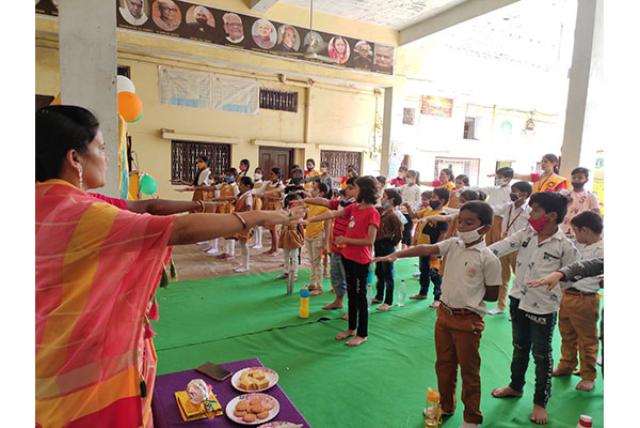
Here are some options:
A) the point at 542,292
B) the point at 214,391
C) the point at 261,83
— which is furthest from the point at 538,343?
the point at 261,83

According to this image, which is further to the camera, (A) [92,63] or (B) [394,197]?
(B) [394,197]

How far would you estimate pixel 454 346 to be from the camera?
272 centimetres

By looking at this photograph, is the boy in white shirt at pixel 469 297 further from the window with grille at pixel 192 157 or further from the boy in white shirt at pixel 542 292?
the window with grille at pixel 192 157

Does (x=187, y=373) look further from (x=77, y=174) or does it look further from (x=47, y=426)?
(x=77, y=174)

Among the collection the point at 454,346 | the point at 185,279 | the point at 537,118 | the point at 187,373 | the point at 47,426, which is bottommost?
the point at 185,279

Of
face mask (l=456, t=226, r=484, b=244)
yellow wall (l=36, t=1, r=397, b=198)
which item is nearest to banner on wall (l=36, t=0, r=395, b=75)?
yellow wall (l=36, t=1, r=397, b=198)

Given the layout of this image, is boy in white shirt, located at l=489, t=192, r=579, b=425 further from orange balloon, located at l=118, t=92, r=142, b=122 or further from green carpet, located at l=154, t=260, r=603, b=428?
orange balloon, located at l=118, t=92, r=142, b=122

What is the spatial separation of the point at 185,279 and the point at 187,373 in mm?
3634

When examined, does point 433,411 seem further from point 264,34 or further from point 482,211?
point 264,34

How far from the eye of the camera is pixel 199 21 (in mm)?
7812

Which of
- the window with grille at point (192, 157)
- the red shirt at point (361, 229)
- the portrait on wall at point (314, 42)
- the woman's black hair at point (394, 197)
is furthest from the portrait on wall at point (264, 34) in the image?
the red shirt at point (361, 229)

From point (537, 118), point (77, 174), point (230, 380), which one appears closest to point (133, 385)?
point (77, 174)

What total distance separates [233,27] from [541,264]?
7.83 meters

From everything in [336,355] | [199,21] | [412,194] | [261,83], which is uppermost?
[199,21]
